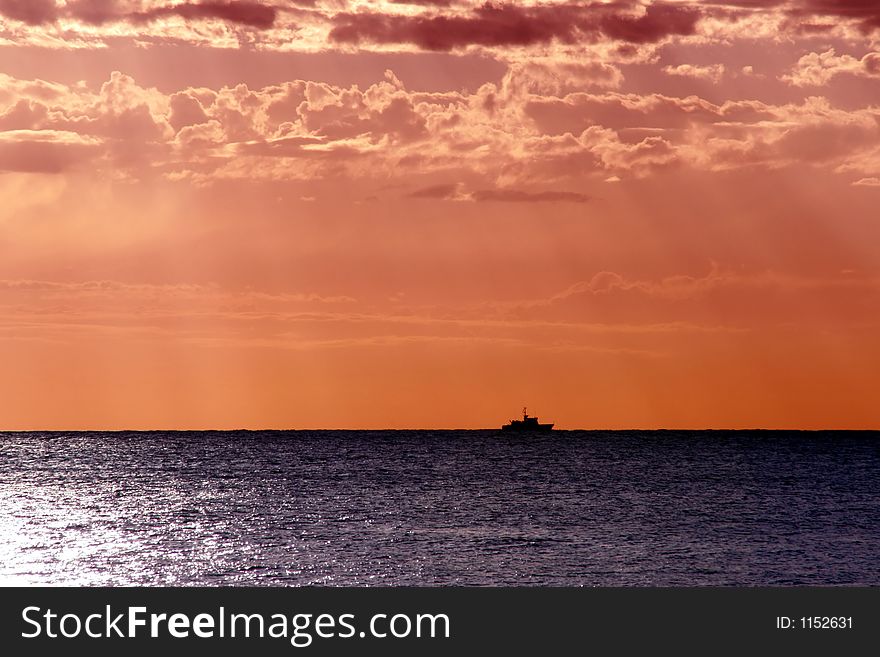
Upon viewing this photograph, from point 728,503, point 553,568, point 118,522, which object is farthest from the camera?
point 728,503

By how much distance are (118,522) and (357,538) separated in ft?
82.8

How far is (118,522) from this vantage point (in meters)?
110

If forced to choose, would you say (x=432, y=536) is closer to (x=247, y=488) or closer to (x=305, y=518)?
(x=305, y=518)

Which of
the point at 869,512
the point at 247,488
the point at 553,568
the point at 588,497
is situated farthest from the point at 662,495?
the point at 553,568

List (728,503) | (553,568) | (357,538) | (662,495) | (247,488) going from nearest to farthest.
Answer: (553,568) < (357,538) < (728,503) < (662,495) < (247,488)

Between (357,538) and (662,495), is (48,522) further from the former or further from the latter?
(662,495)
